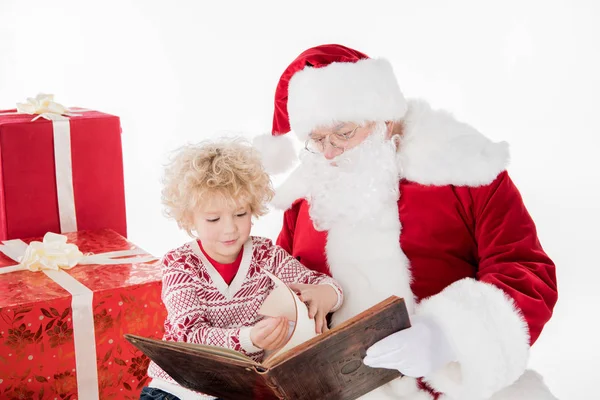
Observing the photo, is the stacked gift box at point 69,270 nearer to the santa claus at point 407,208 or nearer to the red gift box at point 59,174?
the red gift box at point 59,174

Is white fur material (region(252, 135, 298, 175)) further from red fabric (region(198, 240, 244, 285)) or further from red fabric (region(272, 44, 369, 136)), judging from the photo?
red fabric (region(198, 240, 244, 285))

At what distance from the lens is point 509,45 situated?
124 inches

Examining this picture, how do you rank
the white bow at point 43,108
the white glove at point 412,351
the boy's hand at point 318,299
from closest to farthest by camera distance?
the white glove at point 412,351
the boy's hand at point 318,299
the white bow at point 43,108

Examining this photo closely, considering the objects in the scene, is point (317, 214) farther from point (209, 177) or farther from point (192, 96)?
point (192, 96)

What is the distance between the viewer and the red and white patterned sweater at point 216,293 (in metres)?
1.78

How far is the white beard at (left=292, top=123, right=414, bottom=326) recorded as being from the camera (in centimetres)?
192

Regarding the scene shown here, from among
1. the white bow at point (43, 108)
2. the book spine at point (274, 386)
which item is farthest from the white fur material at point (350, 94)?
the white bow at point (43, 108)

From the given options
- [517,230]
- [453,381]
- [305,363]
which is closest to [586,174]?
[517,230]

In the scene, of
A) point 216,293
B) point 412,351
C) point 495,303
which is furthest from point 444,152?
point 216,293

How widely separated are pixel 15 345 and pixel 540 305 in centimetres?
130

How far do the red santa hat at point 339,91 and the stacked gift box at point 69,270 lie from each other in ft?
2.24

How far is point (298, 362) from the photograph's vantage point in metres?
1.49

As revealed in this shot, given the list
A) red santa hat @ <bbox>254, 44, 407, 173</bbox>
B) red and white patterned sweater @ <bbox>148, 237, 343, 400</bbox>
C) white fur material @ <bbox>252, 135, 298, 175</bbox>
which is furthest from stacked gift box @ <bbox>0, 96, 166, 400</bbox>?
red santa hat @ <bbox>254, 44, 407, 173</bbox>

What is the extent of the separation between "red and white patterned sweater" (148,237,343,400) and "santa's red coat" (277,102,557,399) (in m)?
0.13
